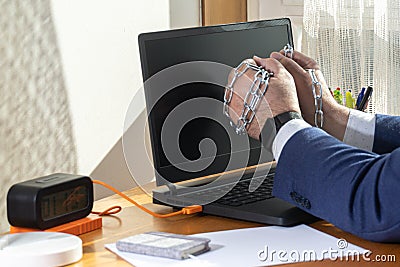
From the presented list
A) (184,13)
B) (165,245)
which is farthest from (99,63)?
(165,245)

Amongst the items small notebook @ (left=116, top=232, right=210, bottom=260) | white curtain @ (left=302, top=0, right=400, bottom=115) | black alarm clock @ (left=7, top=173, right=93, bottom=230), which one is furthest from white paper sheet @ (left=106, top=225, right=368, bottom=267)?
white curtain @ (left=302, top=0, right=400, bottom=115)

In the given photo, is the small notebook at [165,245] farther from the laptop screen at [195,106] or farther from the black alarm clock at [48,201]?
the laptop screen at [195,106]

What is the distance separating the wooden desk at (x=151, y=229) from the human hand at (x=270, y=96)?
0.58 feet

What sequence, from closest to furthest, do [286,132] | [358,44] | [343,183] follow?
[343,183]
[286,132]
[358,44]

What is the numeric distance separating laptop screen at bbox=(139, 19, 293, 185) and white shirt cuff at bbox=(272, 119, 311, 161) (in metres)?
0.28

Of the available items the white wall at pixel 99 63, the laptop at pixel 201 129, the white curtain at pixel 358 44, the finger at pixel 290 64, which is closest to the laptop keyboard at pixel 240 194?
the laptop at pixel 201 129

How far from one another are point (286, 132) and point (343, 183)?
0.49 ft

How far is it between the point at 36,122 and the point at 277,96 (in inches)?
27.7

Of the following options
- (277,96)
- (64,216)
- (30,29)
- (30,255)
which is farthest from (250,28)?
(30,255)

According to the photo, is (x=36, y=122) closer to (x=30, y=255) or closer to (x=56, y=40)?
(x=56, y=40)

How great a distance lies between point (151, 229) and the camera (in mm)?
1316

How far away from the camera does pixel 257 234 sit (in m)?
1.25

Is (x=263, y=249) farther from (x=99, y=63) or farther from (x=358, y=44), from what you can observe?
(x=358, y=44)

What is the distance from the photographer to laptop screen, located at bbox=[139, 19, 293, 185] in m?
1.46
